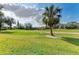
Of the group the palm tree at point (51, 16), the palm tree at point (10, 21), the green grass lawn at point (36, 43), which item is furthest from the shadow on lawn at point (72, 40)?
the palm tree at point (10, 21)

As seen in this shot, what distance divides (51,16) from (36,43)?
277 millimetres

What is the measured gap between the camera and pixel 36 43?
167cm

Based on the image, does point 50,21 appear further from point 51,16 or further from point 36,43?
point 36,43

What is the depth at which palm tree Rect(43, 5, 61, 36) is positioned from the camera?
1678mm

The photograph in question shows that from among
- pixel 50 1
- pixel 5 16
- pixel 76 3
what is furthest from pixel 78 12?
pixel 5 16

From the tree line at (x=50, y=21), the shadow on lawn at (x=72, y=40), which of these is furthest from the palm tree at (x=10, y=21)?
the shadow on lawn at (x=72, y=40)

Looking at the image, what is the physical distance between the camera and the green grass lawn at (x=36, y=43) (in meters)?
1.65

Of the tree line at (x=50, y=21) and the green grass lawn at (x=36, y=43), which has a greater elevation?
the tree line at (x=50, y=21)

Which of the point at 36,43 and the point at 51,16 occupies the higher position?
the point at 51,16

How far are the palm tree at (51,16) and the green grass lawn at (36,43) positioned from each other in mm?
72

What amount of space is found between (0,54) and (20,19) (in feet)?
1.14

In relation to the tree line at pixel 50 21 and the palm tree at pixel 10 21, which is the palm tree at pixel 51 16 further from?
the palm tree at pixel 10 21

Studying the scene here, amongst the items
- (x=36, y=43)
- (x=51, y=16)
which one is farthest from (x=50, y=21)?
(x=36, y=43)

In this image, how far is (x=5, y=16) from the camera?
1.69m
